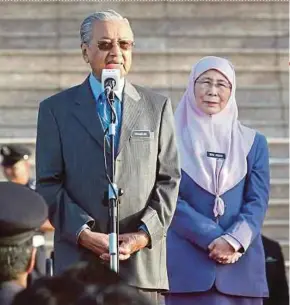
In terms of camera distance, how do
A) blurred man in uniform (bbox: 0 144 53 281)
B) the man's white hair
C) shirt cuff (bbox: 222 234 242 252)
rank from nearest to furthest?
1. the man's white hair
2. shirt cuff (bbox: 222 234 242 252)
3. blurred man in uniform (bbox: 0 144 53 281)

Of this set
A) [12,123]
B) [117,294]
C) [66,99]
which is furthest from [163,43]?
[117,294]

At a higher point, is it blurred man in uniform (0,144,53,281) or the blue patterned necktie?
the blue patterned necktie

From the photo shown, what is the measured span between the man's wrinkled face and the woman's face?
867 millimetres

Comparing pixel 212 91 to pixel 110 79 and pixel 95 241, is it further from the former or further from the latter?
pixel 95 241

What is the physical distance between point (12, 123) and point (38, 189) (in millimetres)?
7575

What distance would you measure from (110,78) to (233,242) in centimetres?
126

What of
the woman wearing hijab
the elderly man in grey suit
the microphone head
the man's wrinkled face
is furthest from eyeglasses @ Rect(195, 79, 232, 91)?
the microphone head

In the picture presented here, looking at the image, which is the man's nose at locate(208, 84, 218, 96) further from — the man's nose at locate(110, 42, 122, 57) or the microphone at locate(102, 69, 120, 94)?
the microphone at locate(102, 69, 120, 94)

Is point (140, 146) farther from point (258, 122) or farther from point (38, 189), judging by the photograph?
point (258, 122)

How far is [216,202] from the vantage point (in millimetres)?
6496

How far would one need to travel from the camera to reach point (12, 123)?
1332 cm

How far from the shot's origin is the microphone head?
5.57 metres

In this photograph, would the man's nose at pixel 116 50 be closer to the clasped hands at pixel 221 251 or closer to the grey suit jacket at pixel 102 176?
the grey suit jacket at pixel 102 176

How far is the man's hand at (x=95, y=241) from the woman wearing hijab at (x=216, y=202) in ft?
3.14
